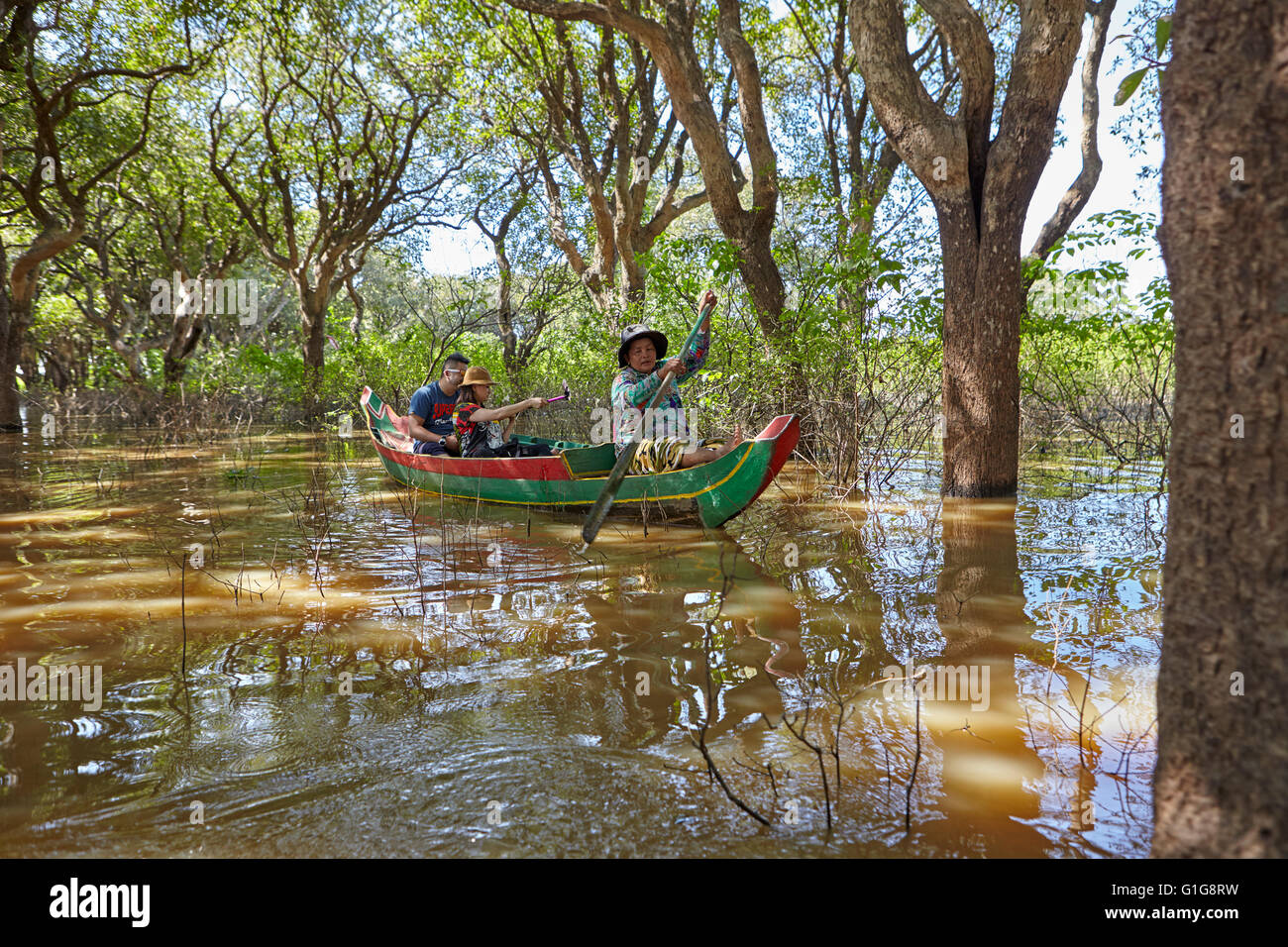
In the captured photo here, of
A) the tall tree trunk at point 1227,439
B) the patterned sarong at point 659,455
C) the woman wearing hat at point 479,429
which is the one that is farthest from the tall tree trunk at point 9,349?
the tall tree trunk at point 1227,439

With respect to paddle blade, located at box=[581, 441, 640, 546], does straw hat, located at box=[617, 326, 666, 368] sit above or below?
above

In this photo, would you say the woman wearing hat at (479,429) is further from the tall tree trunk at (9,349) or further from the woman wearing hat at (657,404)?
the tall tree trunk at (9,349)

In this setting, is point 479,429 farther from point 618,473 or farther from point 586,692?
point 586,692

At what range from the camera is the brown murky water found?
238 centimetres

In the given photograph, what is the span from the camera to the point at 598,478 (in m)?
7.32

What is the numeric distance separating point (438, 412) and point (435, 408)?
0.06 m

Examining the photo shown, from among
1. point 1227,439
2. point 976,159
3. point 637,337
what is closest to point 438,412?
point 637,337

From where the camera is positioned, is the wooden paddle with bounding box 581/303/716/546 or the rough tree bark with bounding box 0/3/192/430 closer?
the wooden paddle with bounding box 581/303/716/546

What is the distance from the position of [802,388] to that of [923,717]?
23.7 ft

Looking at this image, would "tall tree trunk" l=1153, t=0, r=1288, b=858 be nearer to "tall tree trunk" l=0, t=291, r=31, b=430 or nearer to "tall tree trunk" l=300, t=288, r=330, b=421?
"tall tree trunk" l=0, t=291, r=31, b=430

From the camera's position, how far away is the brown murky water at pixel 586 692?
2.38 m

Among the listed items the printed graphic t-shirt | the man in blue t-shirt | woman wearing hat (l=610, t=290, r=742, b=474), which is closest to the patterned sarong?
woman wearing hat (l=610, t=290, r=742, b=474)

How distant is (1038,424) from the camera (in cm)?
1305
